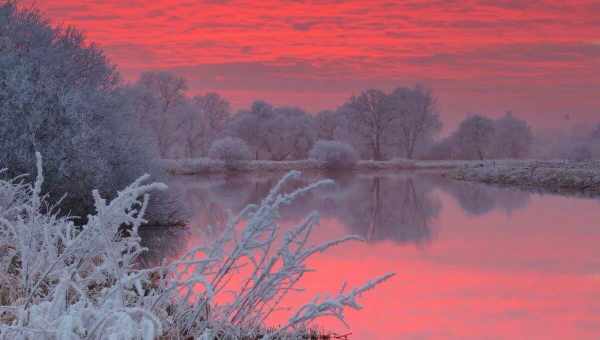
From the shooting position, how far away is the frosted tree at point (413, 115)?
2226 inches

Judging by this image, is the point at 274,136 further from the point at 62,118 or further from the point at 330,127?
the point at 62,118

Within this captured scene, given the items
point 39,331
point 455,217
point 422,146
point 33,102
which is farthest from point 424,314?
point 422,146

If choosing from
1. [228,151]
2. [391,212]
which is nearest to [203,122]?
[228,151]

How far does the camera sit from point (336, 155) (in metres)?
48.3

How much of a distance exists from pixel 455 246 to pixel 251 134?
45.0 meters

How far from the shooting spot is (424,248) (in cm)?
1302

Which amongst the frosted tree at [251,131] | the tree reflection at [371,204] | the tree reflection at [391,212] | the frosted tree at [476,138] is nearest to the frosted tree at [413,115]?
the frosted tree at [476,138]

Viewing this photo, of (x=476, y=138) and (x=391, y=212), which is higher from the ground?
(x=476, y=138)

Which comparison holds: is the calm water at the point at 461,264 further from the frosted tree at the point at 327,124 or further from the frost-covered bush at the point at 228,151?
the frosted tree at the point at 327,124

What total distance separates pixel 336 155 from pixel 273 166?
4.49 m

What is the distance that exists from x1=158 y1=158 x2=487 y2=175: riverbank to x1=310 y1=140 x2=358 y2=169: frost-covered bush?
1.37ft

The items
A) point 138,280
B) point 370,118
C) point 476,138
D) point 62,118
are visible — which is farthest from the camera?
point 476,138

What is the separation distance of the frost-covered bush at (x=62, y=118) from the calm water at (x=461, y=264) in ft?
6.51

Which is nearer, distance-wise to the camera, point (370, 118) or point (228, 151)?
point (228, 151)
